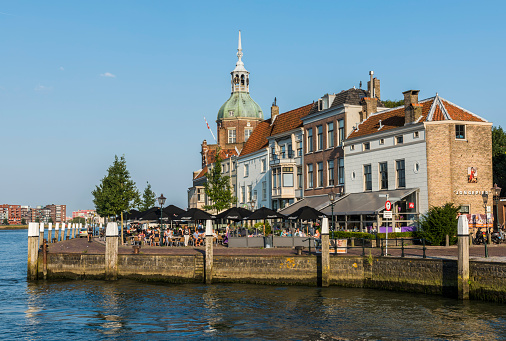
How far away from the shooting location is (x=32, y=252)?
3591 cm

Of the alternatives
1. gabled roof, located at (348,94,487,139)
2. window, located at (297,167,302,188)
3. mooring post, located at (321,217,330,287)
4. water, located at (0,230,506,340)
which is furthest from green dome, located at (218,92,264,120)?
mooring post, located at (321,217,330,287)

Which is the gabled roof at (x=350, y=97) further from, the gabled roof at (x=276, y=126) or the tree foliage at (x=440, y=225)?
the tree foliage at (x=440, y=225)

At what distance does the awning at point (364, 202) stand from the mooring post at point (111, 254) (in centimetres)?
1943

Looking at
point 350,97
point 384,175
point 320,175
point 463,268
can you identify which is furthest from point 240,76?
point 463,268

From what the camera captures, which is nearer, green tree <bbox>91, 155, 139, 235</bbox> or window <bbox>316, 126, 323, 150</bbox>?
window <bbox>316, 126, 323, 150</bbox>

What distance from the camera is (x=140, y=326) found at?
915 inches

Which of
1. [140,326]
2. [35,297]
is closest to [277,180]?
[35,297]

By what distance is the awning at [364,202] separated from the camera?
4391 centimetres

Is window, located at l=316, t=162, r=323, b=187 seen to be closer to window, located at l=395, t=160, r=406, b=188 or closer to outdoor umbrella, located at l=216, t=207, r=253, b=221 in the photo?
window, located at l=395, t=160, r=406, b=188

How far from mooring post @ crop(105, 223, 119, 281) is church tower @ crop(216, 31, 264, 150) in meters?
64.3

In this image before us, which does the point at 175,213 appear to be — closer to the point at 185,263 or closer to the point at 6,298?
the point at 185,263

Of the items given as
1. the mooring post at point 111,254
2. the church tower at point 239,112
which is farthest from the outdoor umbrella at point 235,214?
the church tower at point 239,112

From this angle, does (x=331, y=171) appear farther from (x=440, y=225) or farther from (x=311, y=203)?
(x=440, y=225)

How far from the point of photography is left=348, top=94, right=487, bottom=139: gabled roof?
143 ft
